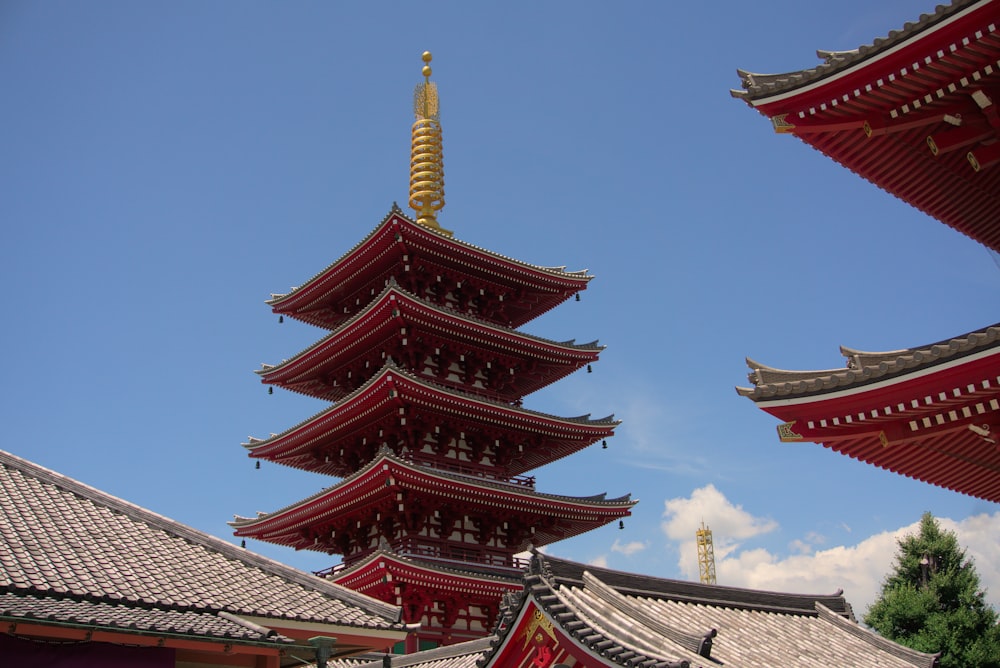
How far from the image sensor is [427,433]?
100 ft

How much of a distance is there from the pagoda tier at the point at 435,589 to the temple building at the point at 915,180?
16.2 metres

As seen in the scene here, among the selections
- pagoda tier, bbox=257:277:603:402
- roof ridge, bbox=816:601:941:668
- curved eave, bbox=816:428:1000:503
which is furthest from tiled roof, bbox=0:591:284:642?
pagoda tier, bbox=257:277:603:402

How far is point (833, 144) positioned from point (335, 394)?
25.2 meters

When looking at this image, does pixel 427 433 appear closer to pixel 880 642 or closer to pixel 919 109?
pixel 880 642

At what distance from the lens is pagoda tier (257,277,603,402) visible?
30.1 meters

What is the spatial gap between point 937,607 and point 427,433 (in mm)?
21120

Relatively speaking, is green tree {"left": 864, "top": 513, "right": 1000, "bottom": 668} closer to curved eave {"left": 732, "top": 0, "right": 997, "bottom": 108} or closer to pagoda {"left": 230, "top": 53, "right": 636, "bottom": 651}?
pagoda {"left": 230, "top": 53, "right": 636, "bottom": 651}

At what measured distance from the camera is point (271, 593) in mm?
13586

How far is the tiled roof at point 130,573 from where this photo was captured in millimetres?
11141

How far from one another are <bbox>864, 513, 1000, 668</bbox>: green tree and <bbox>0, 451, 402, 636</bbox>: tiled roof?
27927 millimetres

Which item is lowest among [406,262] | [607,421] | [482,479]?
[482,479]

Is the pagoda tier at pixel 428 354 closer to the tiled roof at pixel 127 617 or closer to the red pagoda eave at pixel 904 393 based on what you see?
the tiled roof at pixel 127 617

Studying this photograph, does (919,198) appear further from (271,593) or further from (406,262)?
(406,262)

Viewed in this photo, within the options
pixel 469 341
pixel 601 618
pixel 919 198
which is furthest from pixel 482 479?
pixel 919 198
